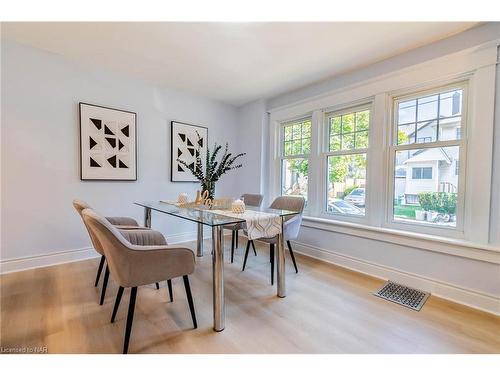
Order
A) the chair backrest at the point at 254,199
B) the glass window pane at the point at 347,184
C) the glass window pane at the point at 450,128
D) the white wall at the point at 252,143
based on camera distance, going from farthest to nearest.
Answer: the white wall at the point at 252,143 → the chair backrest at the point at 254,199 → the glass window pane at the point at 347,184 → the glass window pane at the point at 450,128

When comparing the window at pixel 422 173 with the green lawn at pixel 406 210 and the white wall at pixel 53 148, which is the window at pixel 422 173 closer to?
the green lawn at pixel 406 210

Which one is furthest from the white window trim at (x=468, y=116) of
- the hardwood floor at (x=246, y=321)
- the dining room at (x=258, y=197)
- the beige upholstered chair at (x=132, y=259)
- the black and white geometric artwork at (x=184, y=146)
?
the beige upholstered chair at (x=132, y=259)

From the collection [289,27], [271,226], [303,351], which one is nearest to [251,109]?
[289,27]

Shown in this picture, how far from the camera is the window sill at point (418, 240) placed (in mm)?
1902

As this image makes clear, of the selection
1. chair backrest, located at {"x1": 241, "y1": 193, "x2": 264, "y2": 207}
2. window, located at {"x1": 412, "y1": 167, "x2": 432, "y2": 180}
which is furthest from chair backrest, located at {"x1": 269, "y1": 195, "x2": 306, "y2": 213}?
window, located at {"x1": 412, "y1": 167, "x2": 432, "y2": 180}

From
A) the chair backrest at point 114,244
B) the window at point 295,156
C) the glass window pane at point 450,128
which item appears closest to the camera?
the chair backrest at point 114,244

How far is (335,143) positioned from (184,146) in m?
2.25

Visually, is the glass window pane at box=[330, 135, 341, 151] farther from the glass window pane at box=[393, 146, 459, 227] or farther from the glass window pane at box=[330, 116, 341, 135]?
the glass window pane at box=[393, 146, 459, 227]

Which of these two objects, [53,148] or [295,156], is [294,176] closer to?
[295,156]

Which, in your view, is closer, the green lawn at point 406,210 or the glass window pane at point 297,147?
the green lawn at point 406,210

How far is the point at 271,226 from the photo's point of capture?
196 centimetres

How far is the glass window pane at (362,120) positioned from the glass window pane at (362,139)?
6cm

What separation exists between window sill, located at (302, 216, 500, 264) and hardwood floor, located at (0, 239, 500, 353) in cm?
45

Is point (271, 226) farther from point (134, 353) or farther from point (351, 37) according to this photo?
point (351, 37)
